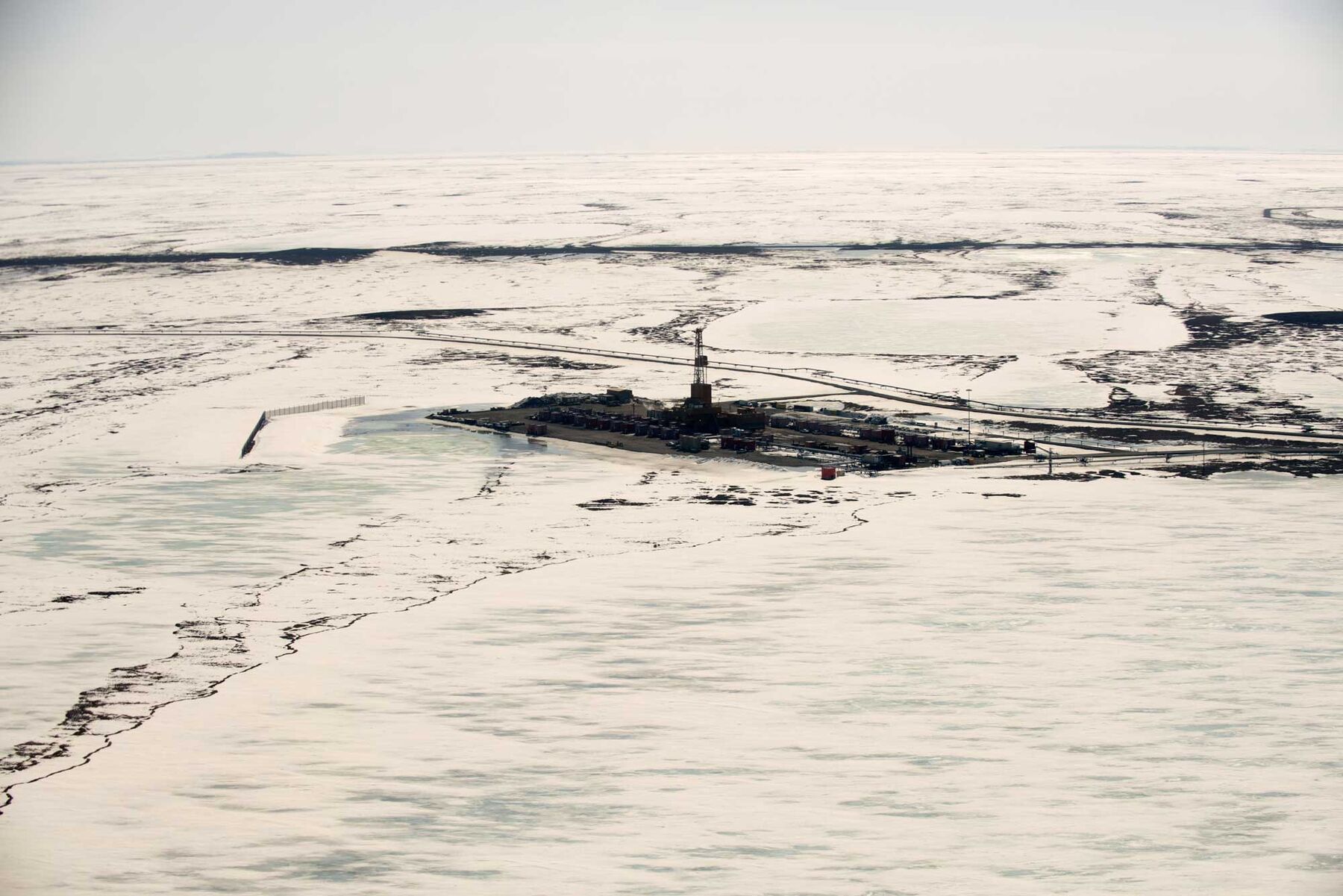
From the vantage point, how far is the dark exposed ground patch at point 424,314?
74.6 metres

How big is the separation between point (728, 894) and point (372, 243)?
96477 mm

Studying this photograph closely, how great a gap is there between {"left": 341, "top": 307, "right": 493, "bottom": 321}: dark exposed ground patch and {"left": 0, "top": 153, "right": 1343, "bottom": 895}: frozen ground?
13.6 m

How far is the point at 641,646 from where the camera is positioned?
82.2 feet

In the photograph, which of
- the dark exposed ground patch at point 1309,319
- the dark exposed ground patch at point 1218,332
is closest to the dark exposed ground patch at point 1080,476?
the dark exposed ground patch at point 1218,332

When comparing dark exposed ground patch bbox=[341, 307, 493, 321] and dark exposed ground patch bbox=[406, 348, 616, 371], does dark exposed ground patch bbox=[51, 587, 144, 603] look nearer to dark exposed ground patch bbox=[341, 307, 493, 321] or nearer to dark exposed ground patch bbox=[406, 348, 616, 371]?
dark exposed ground patch bbox=[406, 348, 616, 371]

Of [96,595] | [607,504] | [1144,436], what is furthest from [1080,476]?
[96,595]

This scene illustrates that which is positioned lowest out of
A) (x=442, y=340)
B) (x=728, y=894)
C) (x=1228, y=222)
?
(x=728, y=894)

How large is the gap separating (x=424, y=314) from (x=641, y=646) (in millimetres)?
53423

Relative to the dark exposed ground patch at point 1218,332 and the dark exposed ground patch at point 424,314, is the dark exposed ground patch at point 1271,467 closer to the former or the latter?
the dark exposed ground patch at point 1218,332

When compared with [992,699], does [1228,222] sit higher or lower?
higher

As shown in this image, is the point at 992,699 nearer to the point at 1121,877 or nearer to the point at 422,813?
the point at 1121,877

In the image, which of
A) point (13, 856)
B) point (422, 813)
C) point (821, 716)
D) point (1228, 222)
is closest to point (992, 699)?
point (821, 716)

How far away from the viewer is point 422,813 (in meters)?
18.7

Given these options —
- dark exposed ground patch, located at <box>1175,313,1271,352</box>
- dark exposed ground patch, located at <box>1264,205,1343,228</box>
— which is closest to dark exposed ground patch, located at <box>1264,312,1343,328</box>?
dark exposed ground patch, located at <box>1175,313,1271,352</box>
